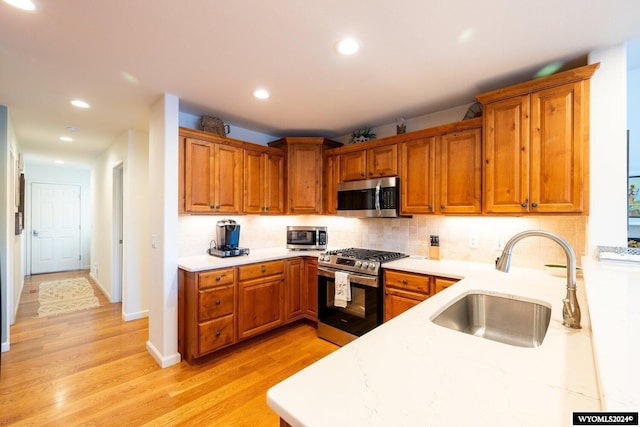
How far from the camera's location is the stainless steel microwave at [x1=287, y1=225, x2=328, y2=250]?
3770 mm

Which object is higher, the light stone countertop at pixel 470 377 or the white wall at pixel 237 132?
the white wall at pixel 237 132

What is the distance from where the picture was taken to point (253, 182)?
11.3ft

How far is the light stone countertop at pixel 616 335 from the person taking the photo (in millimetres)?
538

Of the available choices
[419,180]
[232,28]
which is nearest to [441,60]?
[419,180]

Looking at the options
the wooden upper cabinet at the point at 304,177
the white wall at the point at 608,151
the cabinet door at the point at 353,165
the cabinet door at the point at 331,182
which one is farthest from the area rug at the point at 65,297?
the white wall at the point at 608,151

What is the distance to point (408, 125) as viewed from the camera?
3.35 meters

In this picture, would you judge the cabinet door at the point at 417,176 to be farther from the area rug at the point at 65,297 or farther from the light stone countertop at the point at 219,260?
the area rug at the point at 65,297

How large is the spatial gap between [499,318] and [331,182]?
8.11ft

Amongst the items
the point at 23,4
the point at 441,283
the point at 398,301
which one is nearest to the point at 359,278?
the point at 398,301

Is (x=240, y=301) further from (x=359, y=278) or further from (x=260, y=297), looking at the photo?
(x=359, y=278)

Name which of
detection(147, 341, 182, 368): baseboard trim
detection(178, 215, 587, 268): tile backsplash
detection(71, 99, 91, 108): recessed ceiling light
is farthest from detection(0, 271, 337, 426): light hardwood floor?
detection(71, 99, 91, 108): recessed ceiling light

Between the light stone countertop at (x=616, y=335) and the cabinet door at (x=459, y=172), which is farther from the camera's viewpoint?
the cabinet door at (x=459, y=172)

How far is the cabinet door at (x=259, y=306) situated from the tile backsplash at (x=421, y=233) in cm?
79

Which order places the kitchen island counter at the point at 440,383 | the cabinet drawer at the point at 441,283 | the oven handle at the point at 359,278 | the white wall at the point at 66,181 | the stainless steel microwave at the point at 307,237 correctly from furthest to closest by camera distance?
the white wall at the point at 66,181
the stainless steel microwave at the point at 307,237
the oven handle at the point at 359,278
the cabinet drawer at the point at 441,283
the kitchen island counter at the point at 440,383
